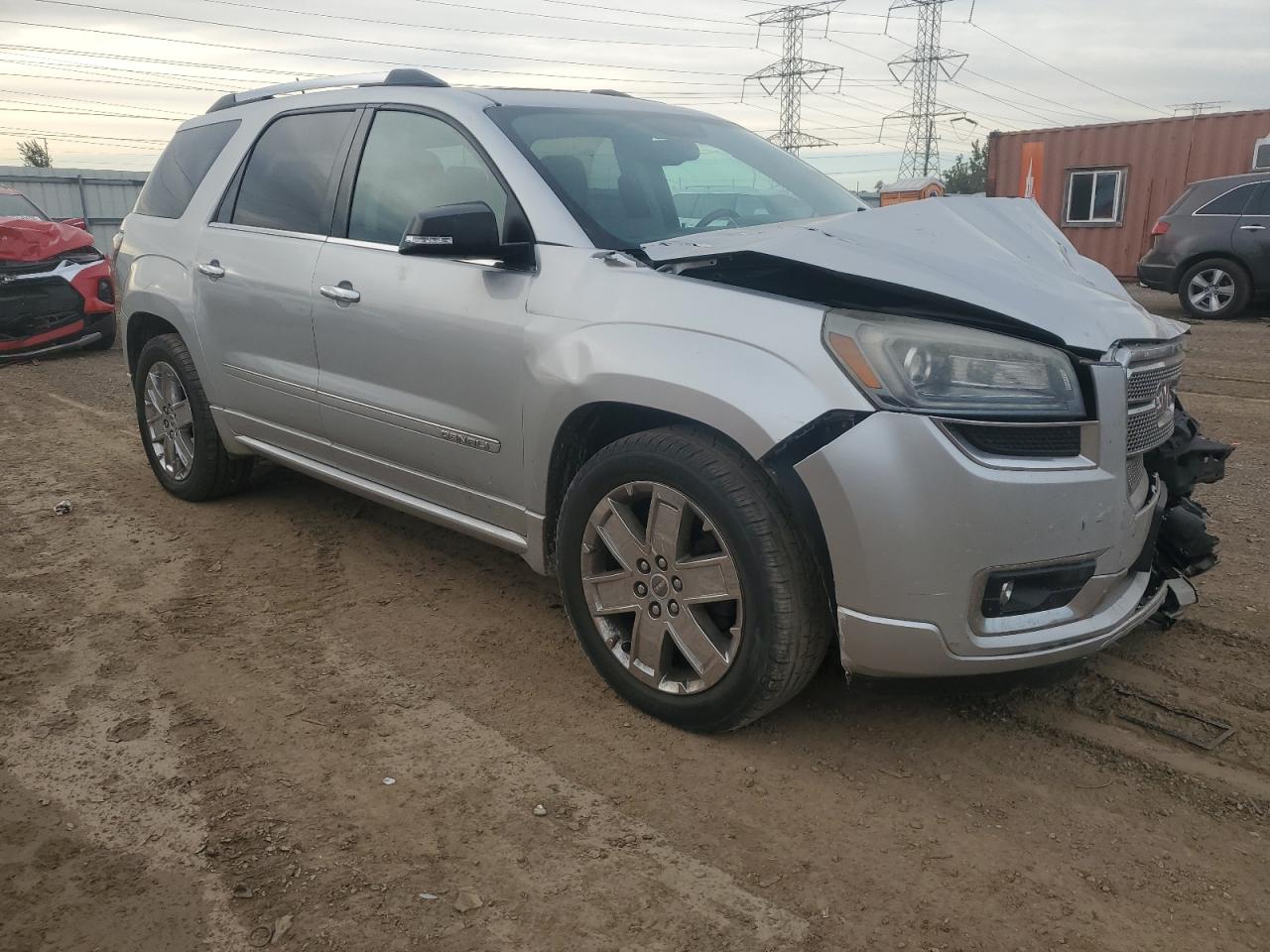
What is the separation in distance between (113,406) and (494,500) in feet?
18.8

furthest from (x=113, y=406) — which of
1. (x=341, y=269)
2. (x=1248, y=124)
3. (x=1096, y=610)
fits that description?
(x=1248, y=124)

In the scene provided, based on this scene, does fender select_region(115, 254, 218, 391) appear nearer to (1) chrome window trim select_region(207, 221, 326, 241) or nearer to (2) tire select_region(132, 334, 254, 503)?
(2) tire select_region(132, 334, 254, 503)

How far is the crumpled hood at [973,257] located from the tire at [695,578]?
572 millimetres

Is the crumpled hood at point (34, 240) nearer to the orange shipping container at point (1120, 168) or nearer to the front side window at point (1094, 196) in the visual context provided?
the orange shipping container at point (1120, 168)

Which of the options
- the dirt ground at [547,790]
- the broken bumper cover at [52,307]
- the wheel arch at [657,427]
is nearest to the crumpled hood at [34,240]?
the broken bumper cover at [52,307]

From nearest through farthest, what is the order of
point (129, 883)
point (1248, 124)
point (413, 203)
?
point (129, 883) < point (413, 203) < point (1248, 124)

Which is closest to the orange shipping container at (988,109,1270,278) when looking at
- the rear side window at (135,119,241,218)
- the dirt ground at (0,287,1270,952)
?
the rear side window at (135,119,241,218)

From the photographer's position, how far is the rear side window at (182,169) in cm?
480

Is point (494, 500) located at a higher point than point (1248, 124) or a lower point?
lower

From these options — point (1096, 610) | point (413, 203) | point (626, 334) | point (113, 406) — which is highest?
point (413, 203)

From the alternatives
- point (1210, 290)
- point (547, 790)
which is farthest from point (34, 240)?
point (1210, 290)

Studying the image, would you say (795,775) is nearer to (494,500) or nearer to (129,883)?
(494,500)

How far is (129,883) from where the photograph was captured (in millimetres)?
2322

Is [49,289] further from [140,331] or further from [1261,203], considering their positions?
[1261,203]
